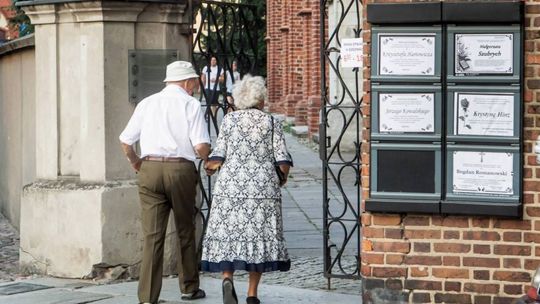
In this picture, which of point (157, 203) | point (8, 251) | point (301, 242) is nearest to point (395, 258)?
point (157, 203)

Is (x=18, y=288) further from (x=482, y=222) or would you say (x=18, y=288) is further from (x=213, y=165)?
(x=482, y=222)

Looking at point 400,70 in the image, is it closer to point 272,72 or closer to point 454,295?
point 454,295

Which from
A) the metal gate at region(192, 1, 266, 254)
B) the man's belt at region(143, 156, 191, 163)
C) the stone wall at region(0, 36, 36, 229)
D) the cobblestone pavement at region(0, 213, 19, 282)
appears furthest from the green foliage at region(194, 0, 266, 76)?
the cobblestone pavement at region(0, 213, 19, 282)

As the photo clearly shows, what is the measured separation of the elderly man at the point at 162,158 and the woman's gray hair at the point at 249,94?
34 centimetres

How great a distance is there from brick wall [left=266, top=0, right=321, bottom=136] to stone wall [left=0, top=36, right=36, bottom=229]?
12.6 metres

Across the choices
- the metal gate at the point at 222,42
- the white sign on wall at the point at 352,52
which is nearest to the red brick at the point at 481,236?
the white sign on wall at the point at 352,52

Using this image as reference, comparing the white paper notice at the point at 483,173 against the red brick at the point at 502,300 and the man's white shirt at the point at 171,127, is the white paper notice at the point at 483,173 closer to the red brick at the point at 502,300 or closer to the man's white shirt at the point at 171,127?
the red brick at the point at 502,300

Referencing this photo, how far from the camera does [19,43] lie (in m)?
12.4

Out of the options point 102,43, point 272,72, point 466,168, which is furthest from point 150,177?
point 272,72

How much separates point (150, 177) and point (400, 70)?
1.97 metres

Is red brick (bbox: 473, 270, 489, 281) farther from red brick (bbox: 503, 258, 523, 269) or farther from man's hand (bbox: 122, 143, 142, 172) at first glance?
man's hand (bbox: 122, 143, 142, 172)

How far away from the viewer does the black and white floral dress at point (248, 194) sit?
27.0 ft

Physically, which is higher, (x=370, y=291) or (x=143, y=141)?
(x=143, y=141)

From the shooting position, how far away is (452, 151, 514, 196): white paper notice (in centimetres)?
771
